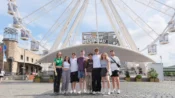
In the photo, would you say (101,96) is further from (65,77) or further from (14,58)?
(14,58)

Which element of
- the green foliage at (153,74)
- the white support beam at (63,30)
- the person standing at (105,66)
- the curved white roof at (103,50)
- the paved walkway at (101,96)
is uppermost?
the white support beam at (63,30)

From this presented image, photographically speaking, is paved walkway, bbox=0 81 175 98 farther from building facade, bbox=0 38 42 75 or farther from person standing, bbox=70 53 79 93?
building facade, bbox=0 38 42 75

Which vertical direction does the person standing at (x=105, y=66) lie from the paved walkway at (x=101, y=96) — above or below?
above

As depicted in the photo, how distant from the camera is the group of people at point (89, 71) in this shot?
370 inches

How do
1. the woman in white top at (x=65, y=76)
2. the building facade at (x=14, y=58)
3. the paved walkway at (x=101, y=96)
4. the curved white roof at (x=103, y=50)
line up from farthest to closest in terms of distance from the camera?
the building facade at (x=14, y=58), the curved white roof at (x=103, y=50), the woman in white top at (x=65, y=76), the paved walkway at (x=101, y=96)

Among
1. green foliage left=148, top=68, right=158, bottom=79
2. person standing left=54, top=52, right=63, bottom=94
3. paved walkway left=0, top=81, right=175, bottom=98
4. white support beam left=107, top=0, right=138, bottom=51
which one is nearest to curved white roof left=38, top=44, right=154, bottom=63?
green foliage left=148, top=68, right=158, bottom=79

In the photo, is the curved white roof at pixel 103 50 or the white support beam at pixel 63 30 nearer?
the curved white roof at pixel 103 50

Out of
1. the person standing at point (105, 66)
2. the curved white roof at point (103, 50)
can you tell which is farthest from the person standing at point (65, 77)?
the curved white roof at point (103, 50)

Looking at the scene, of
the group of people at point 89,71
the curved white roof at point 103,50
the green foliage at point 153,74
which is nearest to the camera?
the group of people at point 89,71

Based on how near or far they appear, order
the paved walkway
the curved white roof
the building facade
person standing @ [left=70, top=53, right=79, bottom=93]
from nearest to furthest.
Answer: the paved walkway < person standing @ [left=70, top=53, right=79, bottom=93] < the curved white roof < the building facade

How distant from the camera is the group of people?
9.39 m

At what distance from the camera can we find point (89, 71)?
9.71 metres

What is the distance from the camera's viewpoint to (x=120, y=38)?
109 ft

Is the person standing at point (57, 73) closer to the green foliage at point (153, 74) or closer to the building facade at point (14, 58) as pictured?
the green foliage at point (153, 74)
